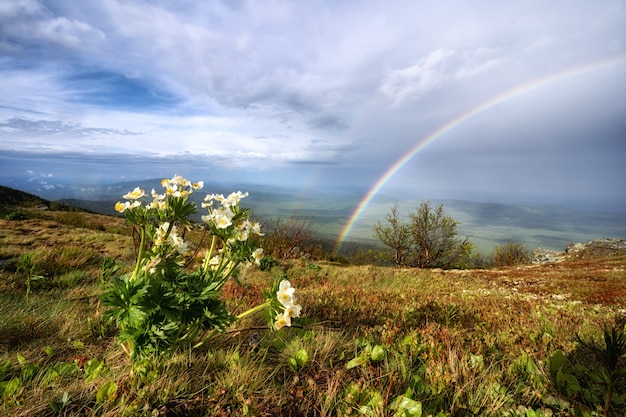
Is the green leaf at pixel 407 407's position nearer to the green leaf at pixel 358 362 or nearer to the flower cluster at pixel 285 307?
the green leaf at pixel 358 362

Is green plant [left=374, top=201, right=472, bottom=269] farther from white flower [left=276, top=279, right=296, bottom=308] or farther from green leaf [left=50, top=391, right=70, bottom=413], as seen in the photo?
green leaf [left=50, top=391, right=70, bottom=413]

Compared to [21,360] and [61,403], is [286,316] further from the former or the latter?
[21,360]

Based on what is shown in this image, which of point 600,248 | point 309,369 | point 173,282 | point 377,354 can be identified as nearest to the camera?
point 173,282

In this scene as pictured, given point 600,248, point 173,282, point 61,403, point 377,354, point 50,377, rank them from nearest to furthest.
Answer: point 61,403, point 50,377, point 173,282, point 377,354, point 600,248

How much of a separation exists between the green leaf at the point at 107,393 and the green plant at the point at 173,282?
264 millimetres

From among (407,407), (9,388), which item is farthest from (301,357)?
(9,388)

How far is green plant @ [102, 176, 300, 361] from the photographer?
224 centimetres

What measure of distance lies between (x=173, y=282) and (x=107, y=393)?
0.88m

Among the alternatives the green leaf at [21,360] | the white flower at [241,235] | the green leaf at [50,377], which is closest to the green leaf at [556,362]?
the white flower at [241,235]

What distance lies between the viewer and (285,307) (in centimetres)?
244

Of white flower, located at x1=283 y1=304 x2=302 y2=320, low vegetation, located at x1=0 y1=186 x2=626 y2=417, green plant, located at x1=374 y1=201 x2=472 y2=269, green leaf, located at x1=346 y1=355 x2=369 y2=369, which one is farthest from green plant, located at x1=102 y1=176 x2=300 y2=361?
green plant, located at x1=374 y1=201 x2=472 y2=269

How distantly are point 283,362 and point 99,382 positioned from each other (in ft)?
5.10

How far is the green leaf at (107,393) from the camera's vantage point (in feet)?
6.85

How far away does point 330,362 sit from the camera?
114 inches
